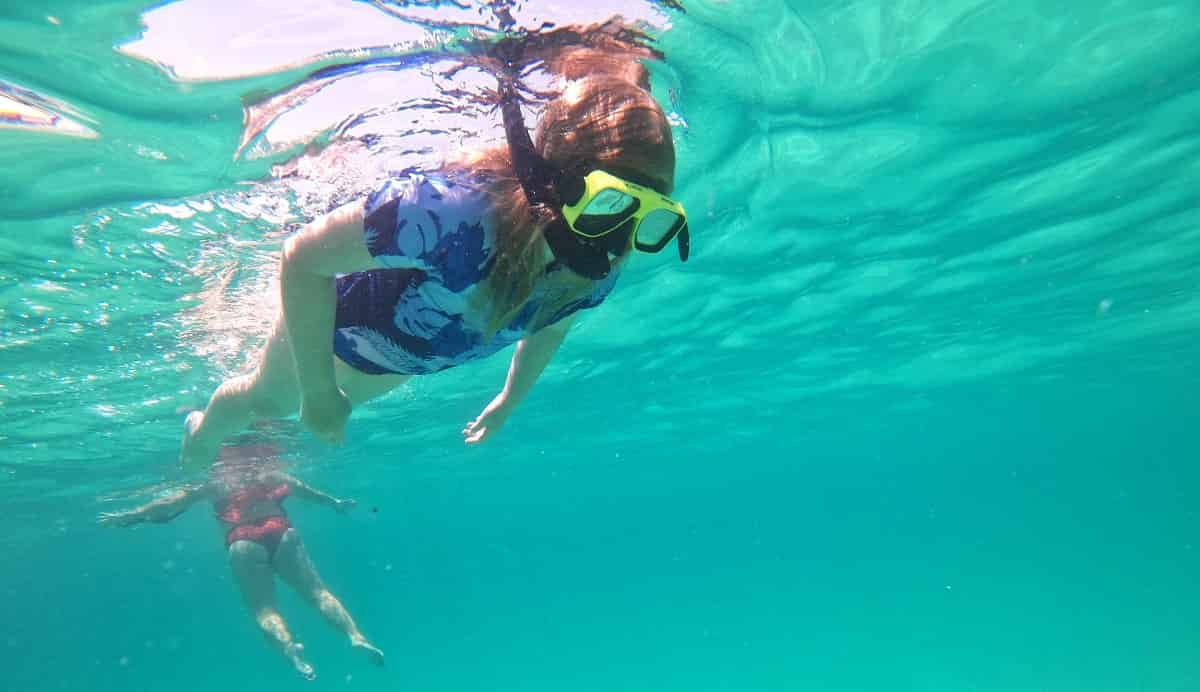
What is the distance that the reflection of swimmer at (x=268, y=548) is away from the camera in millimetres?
12375

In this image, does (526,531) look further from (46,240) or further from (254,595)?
(46,240)

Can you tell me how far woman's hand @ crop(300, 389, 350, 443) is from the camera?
3.24 meters

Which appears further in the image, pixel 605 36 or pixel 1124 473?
pixel 1124 473

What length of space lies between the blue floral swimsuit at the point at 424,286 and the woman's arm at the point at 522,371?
18.5 inches

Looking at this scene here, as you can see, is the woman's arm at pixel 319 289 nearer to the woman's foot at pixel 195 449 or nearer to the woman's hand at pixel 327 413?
the woman's hand at pixel 327 413

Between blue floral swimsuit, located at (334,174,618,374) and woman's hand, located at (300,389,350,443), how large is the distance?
50cm

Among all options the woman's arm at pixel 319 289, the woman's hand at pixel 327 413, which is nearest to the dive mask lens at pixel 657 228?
the woman's arm at pixel 319 289

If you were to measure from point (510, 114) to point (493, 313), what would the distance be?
34.4 inches

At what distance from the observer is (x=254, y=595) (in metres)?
14.7

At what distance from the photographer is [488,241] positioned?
8.68 feet

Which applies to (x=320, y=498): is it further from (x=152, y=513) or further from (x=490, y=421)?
(x=490, y=421)

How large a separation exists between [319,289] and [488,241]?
0.91m

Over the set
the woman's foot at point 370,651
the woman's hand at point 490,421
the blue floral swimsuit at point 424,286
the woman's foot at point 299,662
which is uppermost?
the blue floral swimsuit at point 424,286

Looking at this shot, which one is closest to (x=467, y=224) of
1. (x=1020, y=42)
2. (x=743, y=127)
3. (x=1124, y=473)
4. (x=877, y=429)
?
(x=743, y=127)
